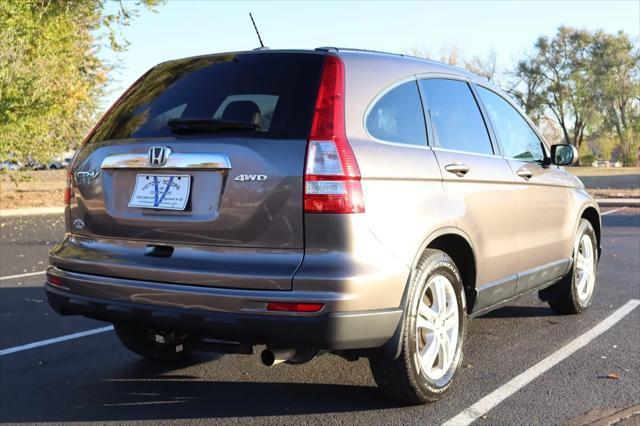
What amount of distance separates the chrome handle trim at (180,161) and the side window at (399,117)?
29.7 inches

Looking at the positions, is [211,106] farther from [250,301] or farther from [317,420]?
[317,420]

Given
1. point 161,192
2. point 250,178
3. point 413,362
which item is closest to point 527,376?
point 413,362

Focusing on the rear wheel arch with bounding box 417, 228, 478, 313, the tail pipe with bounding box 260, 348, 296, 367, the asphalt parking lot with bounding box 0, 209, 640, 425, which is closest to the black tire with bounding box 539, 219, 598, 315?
the asphalt parking lot with bounding box 0, 209, 640, 425

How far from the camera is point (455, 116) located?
436 cm

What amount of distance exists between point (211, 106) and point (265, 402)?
1654 mm

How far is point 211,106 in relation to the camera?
365 centimetres

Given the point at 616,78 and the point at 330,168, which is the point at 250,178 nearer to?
the point at 330,168

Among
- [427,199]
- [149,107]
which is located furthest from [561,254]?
[149,107]

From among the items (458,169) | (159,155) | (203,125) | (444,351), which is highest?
(203,125)

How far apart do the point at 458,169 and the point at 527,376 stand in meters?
1.39

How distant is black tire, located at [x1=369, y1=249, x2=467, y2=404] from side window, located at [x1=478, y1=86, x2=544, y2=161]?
1380 mm

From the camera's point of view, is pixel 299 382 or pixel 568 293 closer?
pixel 299 382

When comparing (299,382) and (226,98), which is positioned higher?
(226,98)

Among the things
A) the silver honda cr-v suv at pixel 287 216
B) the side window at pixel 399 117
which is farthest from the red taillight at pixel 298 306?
the side window at pixel 399 117
